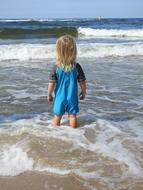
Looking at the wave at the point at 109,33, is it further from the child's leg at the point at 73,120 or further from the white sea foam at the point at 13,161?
the white sea foam at the point at 13,161

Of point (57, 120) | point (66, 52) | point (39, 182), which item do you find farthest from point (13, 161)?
point (66, 52)

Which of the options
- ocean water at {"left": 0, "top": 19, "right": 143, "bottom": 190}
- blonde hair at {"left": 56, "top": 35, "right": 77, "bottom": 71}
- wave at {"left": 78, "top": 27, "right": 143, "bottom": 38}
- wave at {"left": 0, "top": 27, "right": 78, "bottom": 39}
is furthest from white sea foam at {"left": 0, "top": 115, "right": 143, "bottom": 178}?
wave at {"left": 78, "top": 27, "right": 143, "bottom": 38}

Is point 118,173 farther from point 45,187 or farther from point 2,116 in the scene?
point 2,116

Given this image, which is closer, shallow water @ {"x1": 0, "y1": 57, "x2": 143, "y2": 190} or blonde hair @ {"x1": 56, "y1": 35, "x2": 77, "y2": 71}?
shallow water @ {"x1": 0, "y1": 57, "x2": 143, "y2": 190}

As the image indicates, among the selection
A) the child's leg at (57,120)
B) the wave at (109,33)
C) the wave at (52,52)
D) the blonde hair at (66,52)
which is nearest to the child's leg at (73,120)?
the child's leg at (57,120)

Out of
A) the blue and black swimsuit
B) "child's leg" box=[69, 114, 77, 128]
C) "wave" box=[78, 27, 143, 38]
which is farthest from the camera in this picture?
"wave" box=[78, 27, 143, 38]

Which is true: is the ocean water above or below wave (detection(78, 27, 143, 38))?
above

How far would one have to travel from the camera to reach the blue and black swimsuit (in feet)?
16.3

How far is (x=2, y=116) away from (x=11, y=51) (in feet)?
29.5

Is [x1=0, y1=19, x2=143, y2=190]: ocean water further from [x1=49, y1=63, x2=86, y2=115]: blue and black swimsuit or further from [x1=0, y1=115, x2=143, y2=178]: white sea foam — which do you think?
[x1=49, y1=63, x2=86, y2=115]: blue and black swimsuit

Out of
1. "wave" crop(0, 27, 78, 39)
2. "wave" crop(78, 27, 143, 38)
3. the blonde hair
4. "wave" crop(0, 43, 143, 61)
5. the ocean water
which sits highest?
the blonde hair

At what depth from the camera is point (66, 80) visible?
197 inches

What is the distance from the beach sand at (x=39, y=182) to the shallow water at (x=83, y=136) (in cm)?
9

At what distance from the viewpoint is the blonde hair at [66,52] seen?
4.77 m
